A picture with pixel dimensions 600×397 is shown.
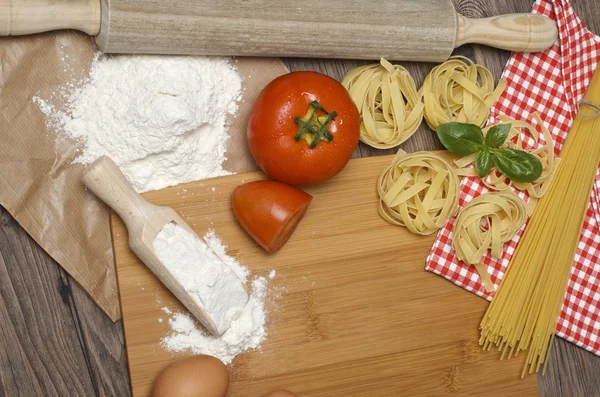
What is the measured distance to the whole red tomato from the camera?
163cm

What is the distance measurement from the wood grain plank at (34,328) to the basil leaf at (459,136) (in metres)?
0.88

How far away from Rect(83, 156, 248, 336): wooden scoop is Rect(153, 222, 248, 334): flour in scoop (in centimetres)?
1

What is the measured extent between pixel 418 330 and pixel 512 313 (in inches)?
8.6

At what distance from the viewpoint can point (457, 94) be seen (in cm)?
188

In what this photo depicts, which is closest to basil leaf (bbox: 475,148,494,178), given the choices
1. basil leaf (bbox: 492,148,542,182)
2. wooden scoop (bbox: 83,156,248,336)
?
basil leaf (bbox: 492,148,542,182)

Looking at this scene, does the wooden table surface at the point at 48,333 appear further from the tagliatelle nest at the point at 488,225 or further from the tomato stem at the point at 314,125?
the tagliatelle nest at the point at 488,225

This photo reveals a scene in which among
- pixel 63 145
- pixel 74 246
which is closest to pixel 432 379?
pixel 74 246

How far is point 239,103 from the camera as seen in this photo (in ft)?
5.78

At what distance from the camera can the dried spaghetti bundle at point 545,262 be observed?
185 cm

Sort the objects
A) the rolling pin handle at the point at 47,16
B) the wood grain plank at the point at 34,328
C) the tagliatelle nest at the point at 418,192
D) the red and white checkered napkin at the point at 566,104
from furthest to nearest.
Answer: the red and white checkered napkin at the point at 566,104 → the tagliatelle nest at the point at 418,192 → the wood grain plank at the point at 34,328 → the rolling pin handle at the point at 47,16

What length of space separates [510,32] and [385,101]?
341 mm

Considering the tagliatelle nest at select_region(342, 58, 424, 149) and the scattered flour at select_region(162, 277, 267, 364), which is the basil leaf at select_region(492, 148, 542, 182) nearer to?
the tagliatelle nest at select_region(342, 58, 424, 149)

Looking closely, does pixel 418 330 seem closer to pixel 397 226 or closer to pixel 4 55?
pixel 397 226

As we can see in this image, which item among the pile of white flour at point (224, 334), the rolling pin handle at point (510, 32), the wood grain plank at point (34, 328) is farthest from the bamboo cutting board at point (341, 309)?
the rolling pin handle at point (510, 32)
